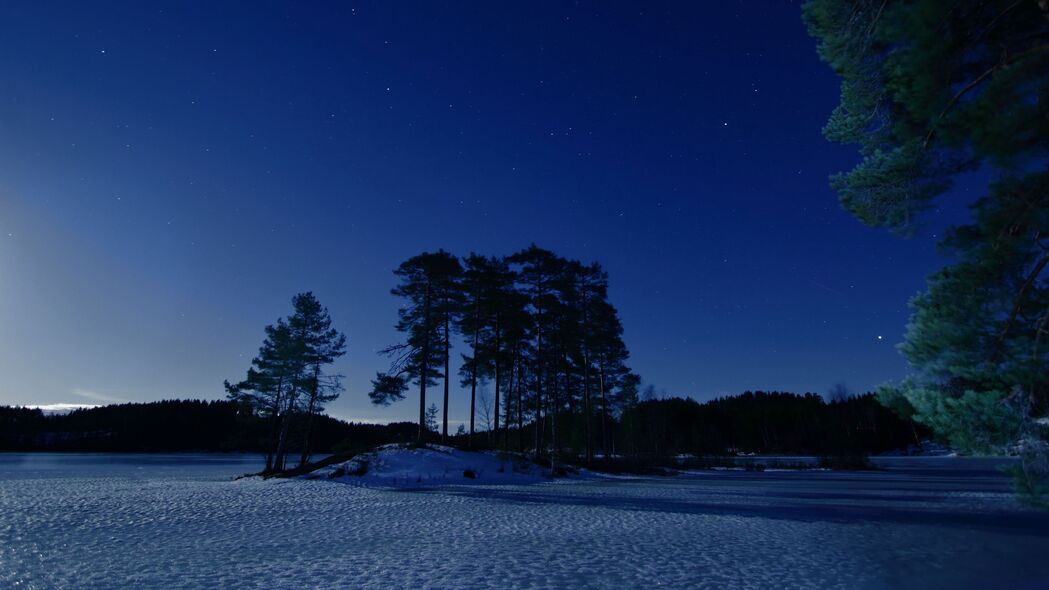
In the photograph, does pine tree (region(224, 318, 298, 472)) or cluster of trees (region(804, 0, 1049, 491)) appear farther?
pine tree (region(224, 318, 298, 472))

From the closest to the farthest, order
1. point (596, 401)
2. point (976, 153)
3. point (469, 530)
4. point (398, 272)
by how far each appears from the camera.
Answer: point (976, 153), point (469, 530), point (398, 272), point (596, 401)

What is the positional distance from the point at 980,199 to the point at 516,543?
8.75m

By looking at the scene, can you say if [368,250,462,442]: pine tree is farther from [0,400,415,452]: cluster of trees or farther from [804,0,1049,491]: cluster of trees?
[0,400,415,452]: cluster of trees

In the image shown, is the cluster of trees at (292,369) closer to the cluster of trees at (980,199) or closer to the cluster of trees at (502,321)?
the cluster of trees at (502,321)

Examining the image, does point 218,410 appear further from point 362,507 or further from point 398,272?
point 362,507

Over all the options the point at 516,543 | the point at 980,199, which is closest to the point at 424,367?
the point at 516,543

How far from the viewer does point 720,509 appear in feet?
49.6

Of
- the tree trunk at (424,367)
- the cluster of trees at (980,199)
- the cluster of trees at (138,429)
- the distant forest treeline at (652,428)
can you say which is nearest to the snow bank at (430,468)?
the tree trunk at (424,367)

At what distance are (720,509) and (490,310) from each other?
18.3 metres

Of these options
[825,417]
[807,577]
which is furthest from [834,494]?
[825,417]

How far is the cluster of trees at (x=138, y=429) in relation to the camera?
12181 centimetres

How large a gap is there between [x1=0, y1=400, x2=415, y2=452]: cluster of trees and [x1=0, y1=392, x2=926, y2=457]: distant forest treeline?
21cm

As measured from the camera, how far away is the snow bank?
2420 cm

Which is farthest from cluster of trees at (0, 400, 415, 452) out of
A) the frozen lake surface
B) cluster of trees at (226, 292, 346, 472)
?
the frozen lake surface
